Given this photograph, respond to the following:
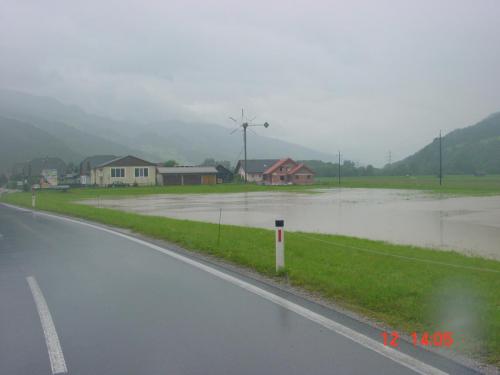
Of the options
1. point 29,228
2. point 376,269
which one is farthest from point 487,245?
point 29,228

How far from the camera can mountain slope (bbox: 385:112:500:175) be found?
93.2 metres

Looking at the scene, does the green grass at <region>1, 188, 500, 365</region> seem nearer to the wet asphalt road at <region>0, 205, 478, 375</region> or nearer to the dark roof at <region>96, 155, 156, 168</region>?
the wet asphalt road at <region>0, 205, 478, 375</region>

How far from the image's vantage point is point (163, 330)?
554cm

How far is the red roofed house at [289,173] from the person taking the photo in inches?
4013

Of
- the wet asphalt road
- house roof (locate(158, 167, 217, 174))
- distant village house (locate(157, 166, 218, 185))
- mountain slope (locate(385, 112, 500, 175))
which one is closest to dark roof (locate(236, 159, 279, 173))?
house roof (locate(158, 167, 217, 174))

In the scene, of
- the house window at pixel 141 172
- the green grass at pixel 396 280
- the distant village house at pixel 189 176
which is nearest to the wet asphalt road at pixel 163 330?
the green grass at pixel 396 280

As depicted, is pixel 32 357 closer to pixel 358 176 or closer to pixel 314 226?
pixel 314 226

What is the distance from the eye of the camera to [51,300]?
701 centimetres

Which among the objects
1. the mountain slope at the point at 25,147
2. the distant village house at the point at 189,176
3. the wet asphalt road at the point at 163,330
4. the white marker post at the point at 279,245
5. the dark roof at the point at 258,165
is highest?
the mountain slope at the point at 25,147

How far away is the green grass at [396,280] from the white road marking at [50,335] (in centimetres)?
372

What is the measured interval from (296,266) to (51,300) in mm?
4388

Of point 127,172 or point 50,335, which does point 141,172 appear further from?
point 50,335

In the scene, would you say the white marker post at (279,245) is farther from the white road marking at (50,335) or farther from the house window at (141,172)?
the house window at (141,172)

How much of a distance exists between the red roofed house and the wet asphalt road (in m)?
92.8
